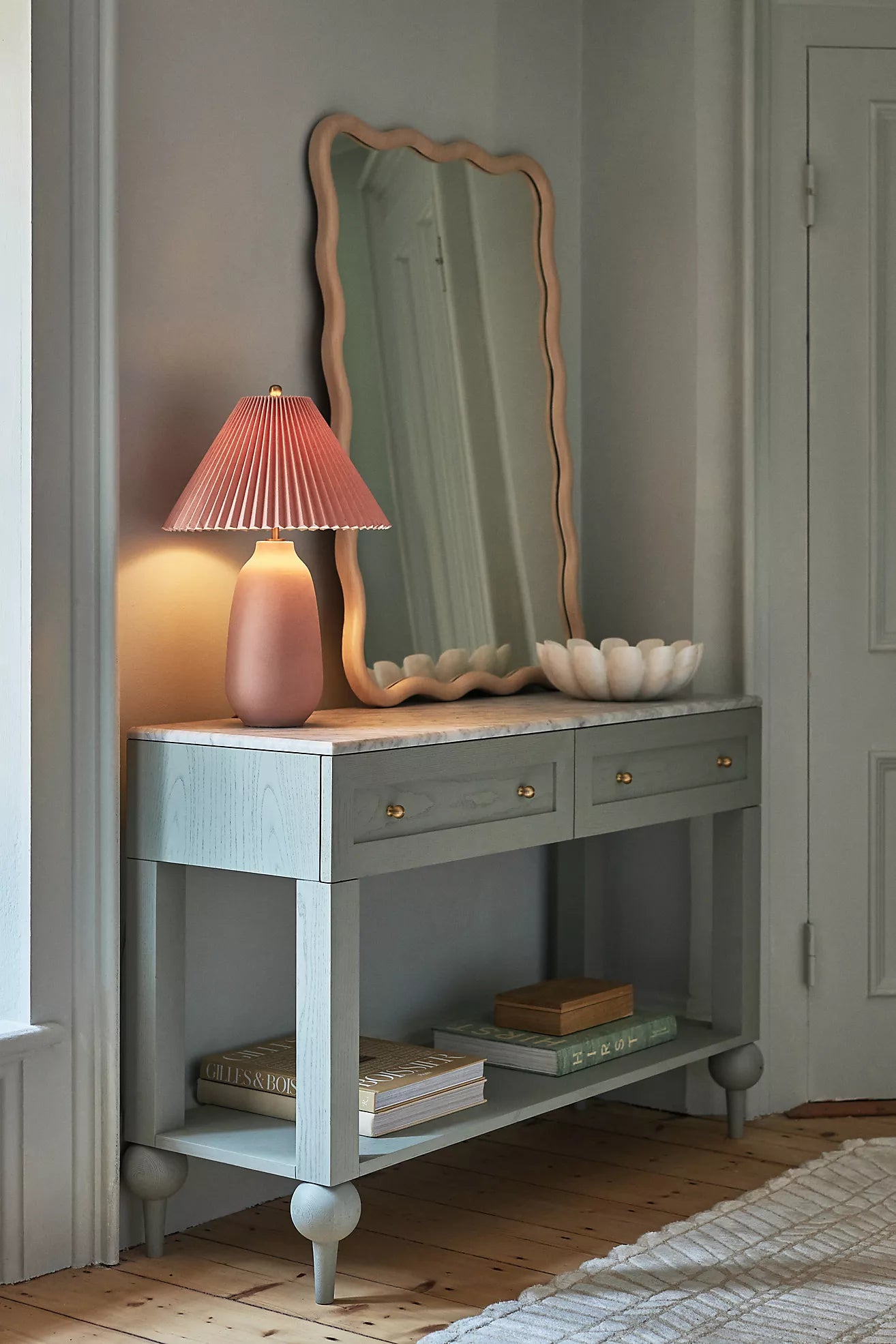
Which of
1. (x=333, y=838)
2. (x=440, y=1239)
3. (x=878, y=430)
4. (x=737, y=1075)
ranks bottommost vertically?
(x=440, y=1239)

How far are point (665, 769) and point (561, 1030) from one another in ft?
1.65

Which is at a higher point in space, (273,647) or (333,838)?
(273,647)

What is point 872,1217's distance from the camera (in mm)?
2674

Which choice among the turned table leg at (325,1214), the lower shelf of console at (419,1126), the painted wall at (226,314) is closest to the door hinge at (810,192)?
the painted wall at (226,314)

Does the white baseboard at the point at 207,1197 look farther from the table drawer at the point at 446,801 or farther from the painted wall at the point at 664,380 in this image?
the painted wall at the point at 664,380

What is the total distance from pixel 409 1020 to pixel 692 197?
173 centimetres

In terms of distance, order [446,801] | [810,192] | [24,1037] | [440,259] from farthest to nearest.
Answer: [810,192] < [440,259] < [446,801] < [24,1037]

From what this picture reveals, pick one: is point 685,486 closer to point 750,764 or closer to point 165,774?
point 750,764

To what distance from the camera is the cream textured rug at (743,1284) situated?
2.21m

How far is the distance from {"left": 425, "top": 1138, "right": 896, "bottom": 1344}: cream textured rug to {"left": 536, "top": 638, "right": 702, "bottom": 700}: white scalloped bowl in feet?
2.96

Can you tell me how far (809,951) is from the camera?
10.9ft

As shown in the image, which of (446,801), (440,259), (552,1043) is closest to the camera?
(446,801)

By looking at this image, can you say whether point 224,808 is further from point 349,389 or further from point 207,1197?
point 349,389

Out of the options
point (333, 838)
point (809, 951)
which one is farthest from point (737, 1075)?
point (333, 838)
